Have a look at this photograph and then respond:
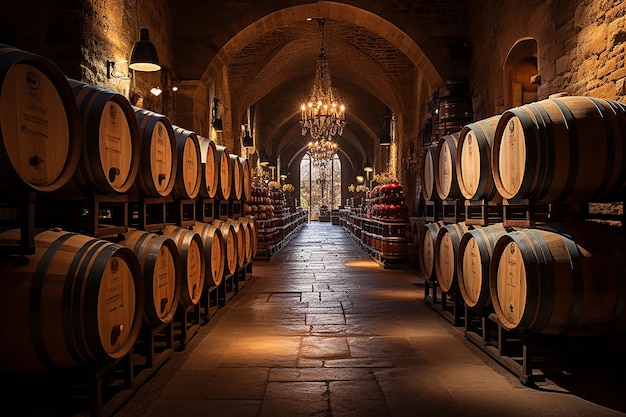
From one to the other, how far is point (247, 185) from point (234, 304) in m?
2.05

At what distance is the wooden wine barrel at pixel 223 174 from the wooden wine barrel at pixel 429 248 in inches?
92.1

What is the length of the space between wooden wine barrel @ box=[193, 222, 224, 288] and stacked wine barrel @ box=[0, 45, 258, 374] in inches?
37.8

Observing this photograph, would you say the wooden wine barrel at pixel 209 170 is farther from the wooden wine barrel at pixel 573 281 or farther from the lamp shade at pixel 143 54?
the wooden wine barrel at pixel 573 281

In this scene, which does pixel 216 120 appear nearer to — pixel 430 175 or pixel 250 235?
pixel 250 235

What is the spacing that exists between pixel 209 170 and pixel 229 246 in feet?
3.38

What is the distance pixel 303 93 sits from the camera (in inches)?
741

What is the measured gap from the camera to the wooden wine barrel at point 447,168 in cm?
470

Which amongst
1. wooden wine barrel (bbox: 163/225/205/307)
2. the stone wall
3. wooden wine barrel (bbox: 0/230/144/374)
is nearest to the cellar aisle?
wooden wine barrel (bbox: 163/225/205/307)

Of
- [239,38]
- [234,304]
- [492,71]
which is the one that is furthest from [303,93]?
[234,304]

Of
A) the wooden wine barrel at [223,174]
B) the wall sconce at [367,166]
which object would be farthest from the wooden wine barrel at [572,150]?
the wall sconce at [367,166]

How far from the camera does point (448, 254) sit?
186 inches

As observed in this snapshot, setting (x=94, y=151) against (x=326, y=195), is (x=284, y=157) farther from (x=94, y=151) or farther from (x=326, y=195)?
(x=94, y=151)

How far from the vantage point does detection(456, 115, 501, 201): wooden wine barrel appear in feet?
13.1

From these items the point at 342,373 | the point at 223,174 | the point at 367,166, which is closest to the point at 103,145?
the point at 342,373
